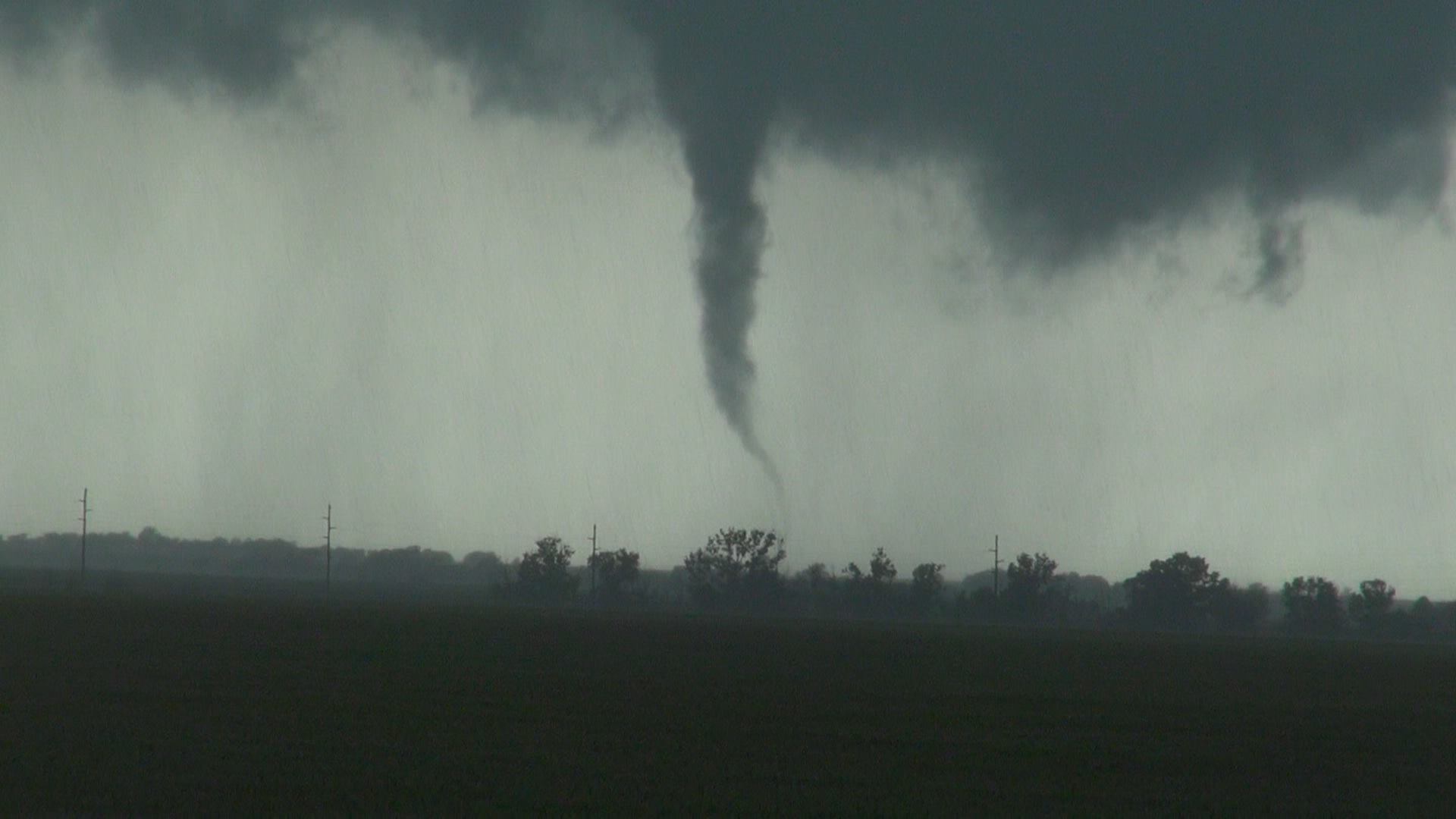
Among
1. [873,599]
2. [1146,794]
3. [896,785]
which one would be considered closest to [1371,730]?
[1146,794]

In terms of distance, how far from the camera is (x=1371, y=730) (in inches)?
1296

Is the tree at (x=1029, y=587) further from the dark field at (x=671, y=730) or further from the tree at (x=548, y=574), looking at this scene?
the dark field at (x=671, y=730)

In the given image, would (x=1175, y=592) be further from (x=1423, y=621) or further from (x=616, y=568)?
(x=616, y=568)

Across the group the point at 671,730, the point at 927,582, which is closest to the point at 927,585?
the point at 927,582

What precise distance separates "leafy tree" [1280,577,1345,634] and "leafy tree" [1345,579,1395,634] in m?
2.21

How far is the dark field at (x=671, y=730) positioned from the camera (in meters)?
20.8

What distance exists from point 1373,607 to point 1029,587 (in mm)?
36308

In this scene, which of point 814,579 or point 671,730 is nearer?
point 671,730

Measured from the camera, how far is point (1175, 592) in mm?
146000

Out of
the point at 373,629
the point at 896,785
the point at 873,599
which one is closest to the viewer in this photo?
the point at 896,785

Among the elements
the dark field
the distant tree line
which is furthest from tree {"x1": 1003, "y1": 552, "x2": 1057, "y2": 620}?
the dark field

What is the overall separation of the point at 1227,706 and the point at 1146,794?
17.2m

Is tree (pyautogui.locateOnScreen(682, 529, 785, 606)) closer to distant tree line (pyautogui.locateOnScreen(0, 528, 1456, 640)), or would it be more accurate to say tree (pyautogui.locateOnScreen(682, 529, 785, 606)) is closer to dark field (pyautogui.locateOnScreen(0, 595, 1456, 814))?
distant tree line (pyautogui.locateOnScreen(0, 528, 1456, 640))

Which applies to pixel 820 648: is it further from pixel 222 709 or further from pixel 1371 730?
pixel 222 709
